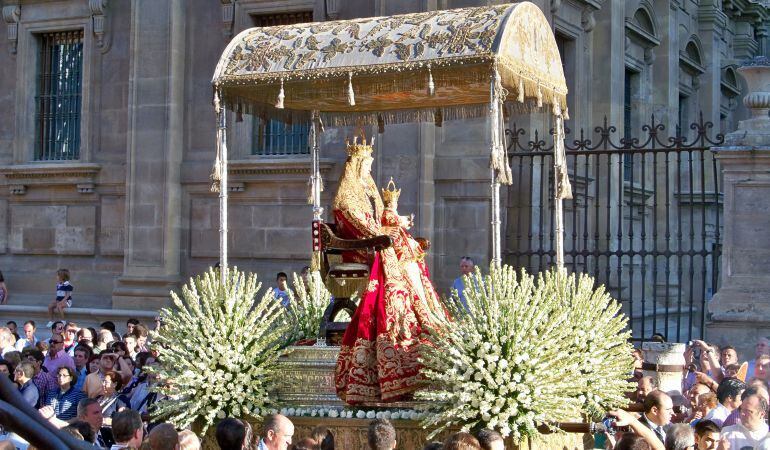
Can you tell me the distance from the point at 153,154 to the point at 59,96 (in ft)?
8.14

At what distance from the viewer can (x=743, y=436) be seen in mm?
7188

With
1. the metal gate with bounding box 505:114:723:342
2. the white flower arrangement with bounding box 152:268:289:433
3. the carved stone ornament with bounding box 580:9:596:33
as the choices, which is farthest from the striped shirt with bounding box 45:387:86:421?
the carved stone ornament with bounding box 580:9:596:33

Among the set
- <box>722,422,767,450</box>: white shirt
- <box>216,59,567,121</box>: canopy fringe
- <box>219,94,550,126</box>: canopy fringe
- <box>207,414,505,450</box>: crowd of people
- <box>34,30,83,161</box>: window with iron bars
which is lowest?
<box>722,422,767,450</box>: white shirt

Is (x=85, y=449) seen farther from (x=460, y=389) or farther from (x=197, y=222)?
(x=197, y=222)

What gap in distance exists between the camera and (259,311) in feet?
32.0

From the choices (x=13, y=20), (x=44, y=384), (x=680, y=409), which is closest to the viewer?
(x=680, y=409)

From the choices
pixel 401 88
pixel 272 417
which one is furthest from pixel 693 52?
pixel 272 417

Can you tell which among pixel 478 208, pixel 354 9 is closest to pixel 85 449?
pixel 478 208

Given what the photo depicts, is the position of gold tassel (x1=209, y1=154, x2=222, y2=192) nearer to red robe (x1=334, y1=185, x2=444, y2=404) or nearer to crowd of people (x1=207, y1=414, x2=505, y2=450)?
red robe (x1=334, y1=185, x2=444, y2=404)

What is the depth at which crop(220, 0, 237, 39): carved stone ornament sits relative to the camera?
16.8 m

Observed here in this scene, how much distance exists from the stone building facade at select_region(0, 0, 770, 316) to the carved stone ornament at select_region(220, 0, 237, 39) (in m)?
0.02

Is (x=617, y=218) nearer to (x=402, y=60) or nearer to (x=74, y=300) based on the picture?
(x=74, y=300)

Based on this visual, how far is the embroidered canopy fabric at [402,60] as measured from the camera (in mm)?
9445

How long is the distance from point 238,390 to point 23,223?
32.7 feet
